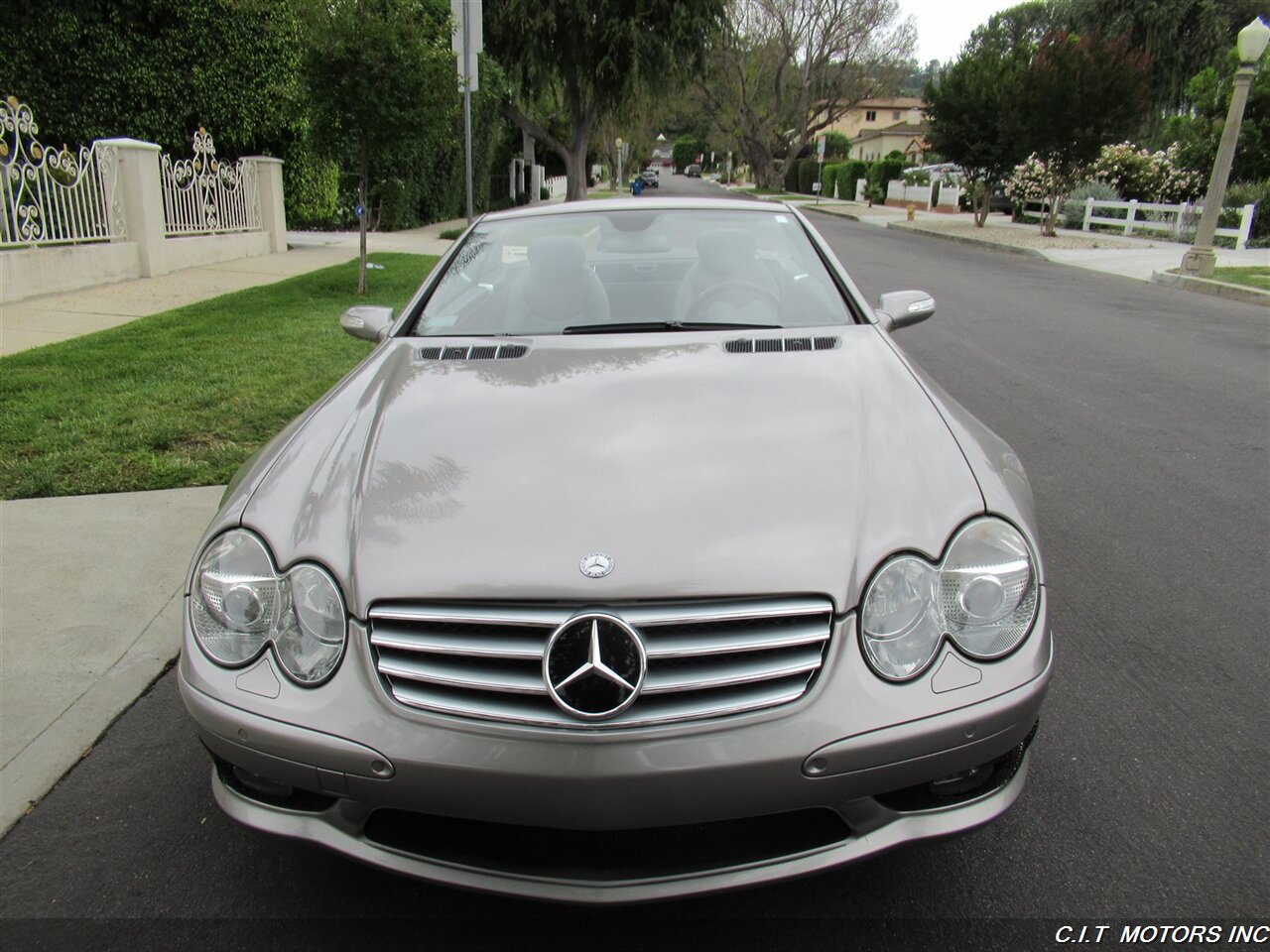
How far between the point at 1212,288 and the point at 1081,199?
14.2 m

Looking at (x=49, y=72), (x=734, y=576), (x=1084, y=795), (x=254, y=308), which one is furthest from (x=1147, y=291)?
(x=49, y=72)

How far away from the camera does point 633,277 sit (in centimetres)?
351

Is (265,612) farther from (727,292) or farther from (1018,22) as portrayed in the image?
(1018,22)

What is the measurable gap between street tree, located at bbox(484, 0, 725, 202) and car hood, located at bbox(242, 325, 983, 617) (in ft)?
76.8

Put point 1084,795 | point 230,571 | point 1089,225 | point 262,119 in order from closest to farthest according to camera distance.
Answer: point 230,571 → point 1084,795 → point 262,119 → point 1089,225

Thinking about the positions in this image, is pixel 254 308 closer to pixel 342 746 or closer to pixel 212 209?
pixel 212 209

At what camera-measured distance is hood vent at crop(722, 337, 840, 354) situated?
2.81 metres

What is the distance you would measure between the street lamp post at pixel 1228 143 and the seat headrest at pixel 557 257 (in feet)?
43.2

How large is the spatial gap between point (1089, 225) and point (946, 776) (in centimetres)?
2645

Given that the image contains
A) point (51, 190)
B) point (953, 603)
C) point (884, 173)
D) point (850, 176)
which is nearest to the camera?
point (953, 603)

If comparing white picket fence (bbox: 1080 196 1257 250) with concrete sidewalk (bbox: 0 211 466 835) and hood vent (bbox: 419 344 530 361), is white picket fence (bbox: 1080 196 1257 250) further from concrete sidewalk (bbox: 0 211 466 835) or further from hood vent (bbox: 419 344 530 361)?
concrete sidewalk (bbox: 0 211 466 835)

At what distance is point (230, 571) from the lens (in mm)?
2016

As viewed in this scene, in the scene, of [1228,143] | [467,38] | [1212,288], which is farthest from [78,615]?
[1228,143]

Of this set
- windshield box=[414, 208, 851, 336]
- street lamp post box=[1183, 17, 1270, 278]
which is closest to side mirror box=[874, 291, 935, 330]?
windshield box=[414, 208, 851, 336]
